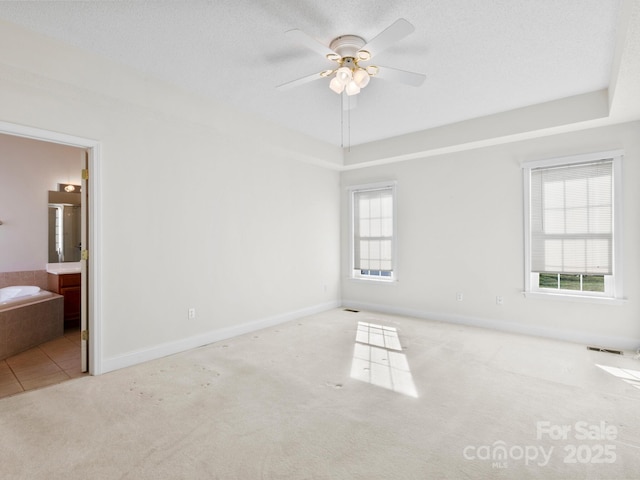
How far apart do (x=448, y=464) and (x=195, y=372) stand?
224cm

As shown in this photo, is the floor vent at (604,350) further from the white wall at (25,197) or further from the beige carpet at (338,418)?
the white wall at (25,197)

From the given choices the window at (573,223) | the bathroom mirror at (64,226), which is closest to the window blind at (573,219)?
the window at (573,223)

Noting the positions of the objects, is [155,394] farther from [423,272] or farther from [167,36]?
[423,272]

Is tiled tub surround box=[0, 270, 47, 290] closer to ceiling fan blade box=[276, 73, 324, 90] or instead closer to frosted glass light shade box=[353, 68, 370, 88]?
ceiling fan blade box=[276, 73, 324, 90]

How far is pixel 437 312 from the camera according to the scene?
16.4ft

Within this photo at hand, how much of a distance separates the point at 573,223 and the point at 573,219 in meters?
0.05

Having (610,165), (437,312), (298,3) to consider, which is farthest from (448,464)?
(610,165)

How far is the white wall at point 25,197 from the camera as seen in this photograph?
464 cm

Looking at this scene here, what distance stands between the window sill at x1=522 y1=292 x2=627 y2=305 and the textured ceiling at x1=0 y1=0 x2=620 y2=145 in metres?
2.28

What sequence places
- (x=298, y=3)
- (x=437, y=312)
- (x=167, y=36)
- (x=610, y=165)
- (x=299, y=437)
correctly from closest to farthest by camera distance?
1. (x=299, y=437)
2. (x=298, y=3)
3. (x=167, y=36)
4. (x=610, y=165)
5. (x=437, y=312)

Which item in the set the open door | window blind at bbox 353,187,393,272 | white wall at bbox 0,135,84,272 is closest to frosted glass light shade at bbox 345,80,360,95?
the open door

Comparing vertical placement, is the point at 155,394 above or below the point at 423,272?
below

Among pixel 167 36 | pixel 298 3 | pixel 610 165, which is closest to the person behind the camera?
pixel 298 3

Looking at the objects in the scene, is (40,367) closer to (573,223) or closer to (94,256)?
(94,256)
